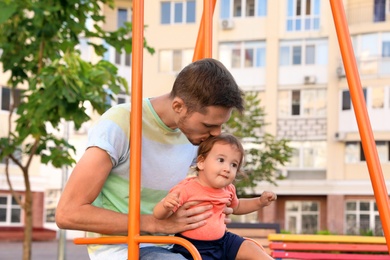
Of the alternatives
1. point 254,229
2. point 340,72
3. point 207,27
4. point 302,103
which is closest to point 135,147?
point 207,27

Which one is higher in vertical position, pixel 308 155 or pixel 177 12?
pixel 177 12

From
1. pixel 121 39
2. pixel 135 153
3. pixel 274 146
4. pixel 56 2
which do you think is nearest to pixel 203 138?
pixel 135 153

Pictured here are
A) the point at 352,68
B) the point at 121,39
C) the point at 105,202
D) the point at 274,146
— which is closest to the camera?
the point at 352,68

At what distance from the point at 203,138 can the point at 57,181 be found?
39829 mm

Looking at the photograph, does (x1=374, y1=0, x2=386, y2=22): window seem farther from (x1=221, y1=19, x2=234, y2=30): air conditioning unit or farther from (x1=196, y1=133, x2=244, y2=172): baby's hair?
(x1=196, y1=133, x2=244, y2=172): baby's hair

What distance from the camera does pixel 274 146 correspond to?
99.5ft

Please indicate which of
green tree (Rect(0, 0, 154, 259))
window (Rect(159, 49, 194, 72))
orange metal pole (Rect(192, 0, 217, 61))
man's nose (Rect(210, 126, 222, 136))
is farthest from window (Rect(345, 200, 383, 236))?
man's nose (Rect(210, 126, 222, 136))

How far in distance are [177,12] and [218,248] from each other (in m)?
38.6

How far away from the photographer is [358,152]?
37.8m

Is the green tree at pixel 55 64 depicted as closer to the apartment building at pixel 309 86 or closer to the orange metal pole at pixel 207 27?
the orange metal pole at pixel 207 27


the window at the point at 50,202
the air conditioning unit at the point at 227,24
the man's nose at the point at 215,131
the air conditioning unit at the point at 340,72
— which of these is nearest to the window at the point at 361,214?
the air conditioning unit at the point at 340,72

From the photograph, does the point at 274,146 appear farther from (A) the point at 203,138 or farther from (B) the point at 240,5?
(A) the point at 203,138

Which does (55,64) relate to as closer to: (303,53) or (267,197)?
(267,197)

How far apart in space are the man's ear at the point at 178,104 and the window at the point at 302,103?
35.2 m
